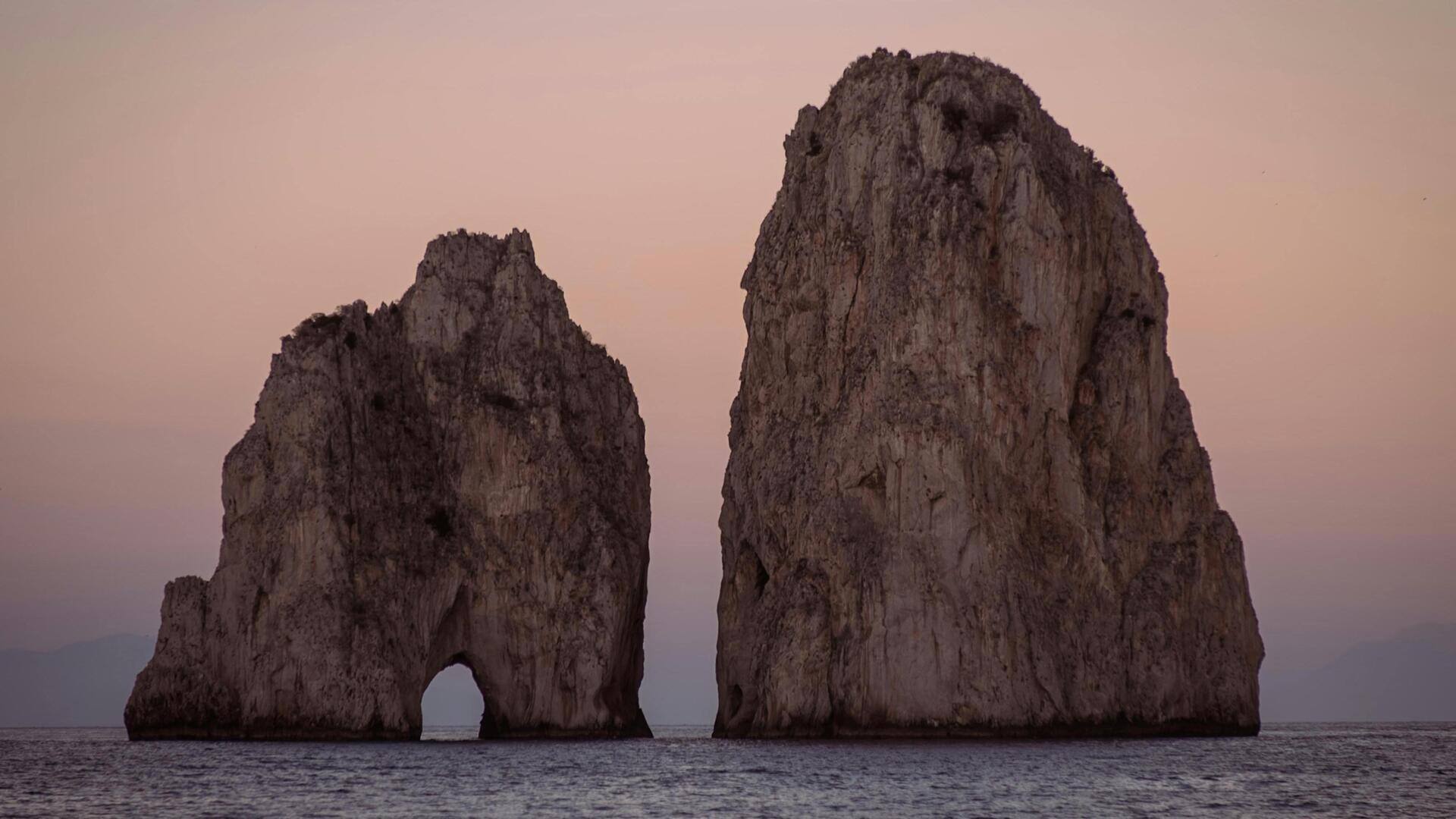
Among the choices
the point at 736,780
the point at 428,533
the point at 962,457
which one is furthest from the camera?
the point at 428,533

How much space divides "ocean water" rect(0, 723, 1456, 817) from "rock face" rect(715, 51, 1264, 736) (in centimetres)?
479

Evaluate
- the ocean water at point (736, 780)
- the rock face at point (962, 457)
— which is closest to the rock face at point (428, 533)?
the ocean water at point (736, 780)

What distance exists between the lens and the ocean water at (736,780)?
60.4 meters

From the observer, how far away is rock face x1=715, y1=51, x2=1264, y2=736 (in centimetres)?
9350

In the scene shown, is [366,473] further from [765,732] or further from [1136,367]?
[1136,367]

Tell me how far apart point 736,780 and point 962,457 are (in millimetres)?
28672

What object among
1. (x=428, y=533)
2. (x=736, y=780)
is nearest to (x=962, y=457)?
(x=428, y=533)

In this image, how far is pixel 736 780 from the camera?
2773 inches

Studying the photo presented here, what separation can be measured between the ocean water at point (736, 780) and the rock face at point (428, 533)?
14.4ft

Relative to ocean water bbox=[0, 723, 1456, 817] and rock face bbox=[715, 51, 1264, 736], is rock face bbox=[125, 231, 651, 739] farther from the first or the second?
rock face bbox=[715, 51, 1264, 736]

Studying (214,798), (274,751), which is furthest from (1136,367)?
(214,798)

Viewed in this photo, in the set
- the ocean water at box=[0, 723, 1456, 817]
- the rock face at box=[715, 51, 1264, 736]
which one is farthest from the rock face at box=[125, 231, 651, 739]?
the rock face at box=[715, 51, 1264, 736]

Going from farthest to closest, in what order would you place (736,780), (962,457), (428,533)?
(428,533), (962,457), (736,780)

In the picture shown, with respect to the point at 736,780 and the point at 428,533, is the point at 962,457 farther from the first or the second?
the point at 736,780
